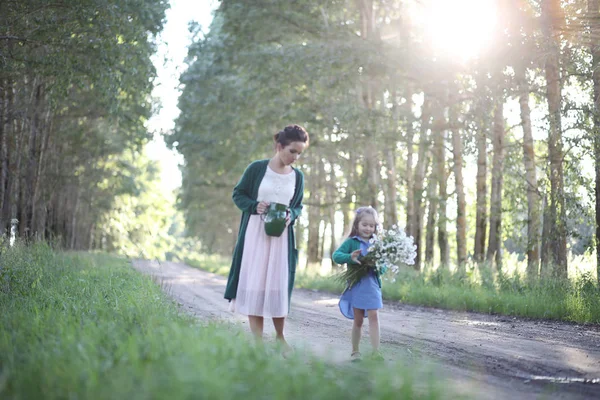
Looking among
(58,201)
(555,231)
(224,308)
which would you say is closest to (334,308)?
(224,308)

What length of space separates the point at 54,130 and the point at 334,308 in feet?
60.6

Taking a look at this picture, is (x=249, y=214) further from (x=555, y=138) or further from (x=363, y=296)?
(x=555, y=138)

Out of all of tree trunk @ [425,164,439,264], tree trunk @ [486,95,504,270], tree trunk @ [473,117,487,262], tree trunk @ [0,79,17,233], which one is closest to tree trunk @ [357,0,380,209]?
tree trunk @ [425,164,439,264]

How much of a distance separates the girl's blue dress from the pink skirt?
0.76 meters

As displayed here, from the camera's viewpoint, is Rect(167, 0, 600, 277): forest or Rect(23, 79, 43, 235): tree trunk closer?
Rect(167, 0, 600, 277): forest

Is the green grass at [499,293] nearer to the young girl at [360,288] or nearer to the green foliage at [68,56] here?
the young girl at [360,288]

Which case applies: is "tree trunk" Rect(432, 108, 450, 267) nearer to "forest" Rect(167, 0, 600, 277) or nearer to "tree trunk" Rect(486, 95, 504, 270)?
"forest" Rect(167, 0, 600, 277)

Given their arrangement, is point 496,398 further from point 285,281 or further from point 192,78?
point 192,78

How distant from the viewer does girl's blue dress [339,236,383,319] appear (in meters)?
7.42

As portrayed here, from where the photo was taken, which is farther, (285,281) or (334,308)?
(334,308)

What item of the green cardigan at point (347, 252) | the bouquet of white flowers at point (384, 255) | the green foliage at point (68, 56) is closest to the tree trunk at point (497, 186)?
the green foliage at point (68, 56)

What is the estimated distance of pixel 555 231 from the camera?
14.7m

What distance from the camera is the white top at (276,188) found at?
24.3 ft

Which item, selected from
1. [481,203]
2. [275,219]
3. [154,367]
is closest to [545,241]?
[481,203]
